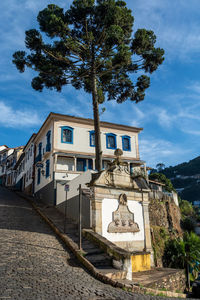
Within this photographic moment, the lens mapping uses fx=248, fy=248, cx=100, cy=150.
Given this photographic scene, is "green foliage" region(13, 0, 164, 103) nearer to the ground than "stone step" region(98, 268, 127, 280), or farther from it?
farther from it

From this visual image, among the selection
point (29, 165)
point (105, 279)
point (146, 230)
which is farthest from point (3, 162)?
point (105, 279)

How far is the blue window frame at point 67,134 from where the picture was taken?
77.4 ft

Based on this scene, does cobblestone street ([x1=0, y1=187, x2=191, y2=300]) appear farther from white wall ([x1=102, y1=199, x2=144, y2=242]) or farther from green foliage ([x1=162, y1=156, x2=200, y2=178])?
green foliage ([x1=162, y1=156, x2=200, y2=178])

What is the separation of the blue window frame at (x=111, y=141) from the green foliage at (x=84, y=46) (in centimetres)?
833

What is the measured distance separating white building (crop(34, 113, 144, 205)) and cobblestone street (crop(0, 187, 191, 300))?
11.2 metres

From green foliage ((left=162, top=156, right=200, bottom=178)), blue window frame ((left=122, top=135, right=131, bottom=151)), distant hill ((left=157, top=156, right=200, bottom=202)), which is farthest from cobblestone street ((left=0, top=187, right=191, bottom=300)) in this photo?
green foliage ((left=162, top=156, right=200, bottom=178))

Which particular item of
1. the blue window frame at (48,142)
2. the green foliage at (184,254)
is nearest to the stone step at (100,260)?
the green foliage at (184,254)

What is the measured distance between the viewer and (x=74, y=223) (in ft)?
44.1

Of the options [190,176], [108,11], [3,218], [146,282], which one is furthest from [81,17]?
[190,176]

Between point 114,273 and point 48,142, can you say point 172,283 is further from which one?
point 48,142

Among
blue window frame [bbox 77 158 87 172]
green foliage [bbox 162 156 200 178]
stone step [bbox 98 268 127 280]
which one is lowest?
stone step [bbox 98 268 127 280]

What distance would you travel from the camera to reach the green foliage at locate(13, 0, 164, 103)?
15328 millimetres

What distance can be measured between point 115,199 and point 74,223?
12.1ft

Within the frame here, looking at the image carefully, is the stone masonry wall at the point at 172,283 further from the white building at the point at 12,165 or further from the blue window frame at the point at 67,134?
the white building at the point at 12,165
